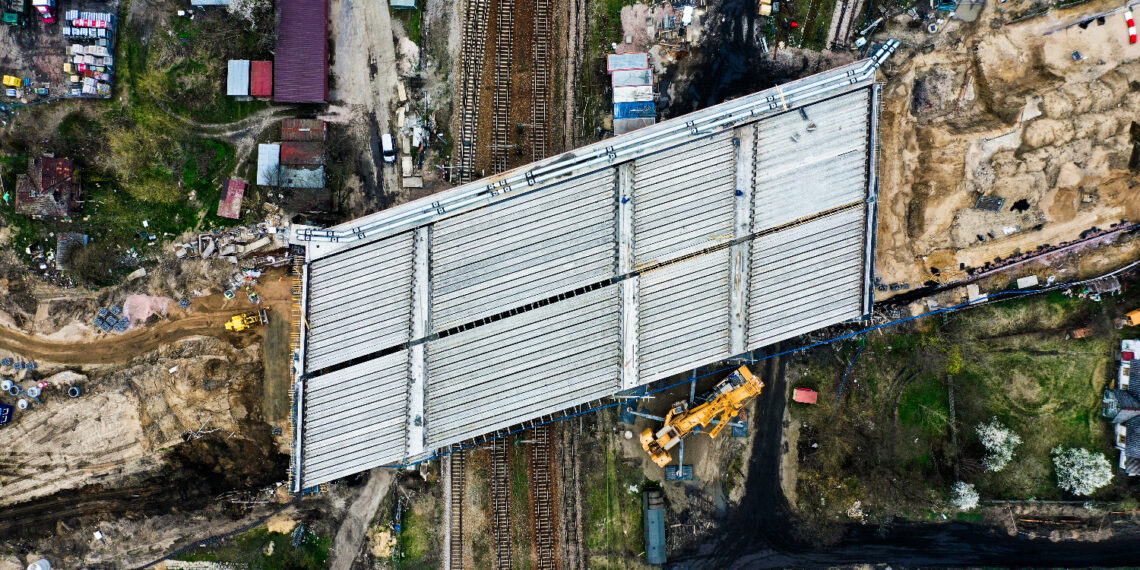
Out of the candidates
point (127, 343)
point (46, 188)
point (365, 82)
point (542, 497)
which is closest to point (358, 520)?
point (542, 497)

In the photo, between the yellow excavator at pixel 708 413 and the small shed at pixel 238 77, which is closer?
the yellow excavator at pixel 708 413

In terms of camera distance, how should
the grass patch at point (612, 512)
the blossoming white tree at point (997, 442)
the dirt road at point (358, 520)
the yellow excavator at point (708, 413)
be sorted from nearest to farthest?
the yellow excavator at point (708, 413) < the blossoming white tree at point (997, 442) < the dirt road at point (358, 520) < the grass patch at point (612, 512)

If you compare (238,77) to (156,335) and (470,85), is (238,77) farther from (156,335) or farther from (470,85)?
(156,335)

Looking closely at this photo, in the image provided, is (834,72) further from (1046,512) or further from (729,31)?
(1046,512)

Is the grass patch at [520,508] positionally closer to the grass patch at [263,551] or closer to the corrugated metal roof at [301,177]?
the grass patch at [263,551]

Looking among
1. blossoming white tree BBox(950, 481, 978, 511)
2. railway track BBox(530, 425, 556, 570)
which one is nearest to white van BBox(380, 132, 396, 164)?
railway track BBox(530, 425, 556, 570)

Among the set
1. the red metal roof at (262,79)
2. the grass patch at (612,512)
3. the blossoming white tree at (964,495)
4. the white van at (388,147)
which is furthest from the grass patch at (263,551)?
the blossoming white tree at (964,495)
